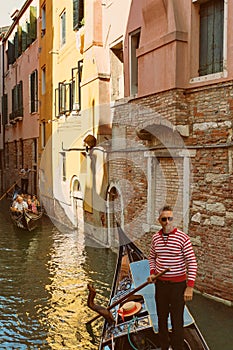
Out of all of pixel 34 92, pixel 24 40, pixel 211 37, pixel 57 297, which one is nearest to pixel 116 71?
pixel 211 37

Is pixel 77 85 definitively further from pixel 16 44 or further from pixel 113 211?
pixel 16 44

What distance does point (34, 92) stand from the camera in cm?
1379

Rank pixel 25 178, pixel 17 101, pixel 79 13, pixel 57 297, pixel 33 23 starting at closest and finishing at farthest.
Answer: pixel 57 297
pixel 79 13
pixel 33 23
pixel 25 178
pixel 17 101

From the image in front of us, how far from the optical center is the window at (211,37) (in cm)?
516

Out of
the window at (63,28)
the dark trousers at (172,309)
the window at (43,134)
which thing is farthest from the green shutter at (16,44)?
the dark trousers at (172,309)

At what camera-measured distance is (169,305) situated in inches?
130

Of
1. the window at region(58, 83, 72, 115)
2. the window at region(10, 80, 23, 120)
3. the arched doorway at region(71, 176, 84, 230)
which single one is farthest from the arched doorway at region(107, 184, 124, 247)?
the window at region(10, 80, 23, 120)

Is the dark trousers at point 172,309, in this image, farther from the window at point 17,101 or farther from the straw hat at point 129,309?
the window at point 17,101

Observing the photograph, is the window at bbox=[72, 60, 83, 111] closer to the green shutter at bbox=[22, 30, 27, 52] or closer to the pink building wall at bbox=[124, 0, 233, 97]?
the pink building wall at bbox=[124, 0, 233, 97]

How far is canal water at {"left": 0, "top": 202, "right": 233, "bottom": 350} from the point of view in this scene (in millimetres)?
4512

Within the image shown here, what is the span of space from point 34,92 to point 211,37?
365 inches

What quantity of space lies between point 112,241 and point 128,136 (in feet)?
6.34

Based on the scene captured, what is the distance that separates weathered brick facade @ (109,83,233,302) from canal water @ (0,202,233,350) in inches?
19.4

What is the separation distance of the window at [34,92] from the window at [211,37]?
862 cm
